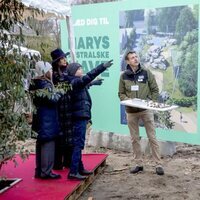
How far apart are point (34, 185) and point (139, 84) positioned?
5.75ft

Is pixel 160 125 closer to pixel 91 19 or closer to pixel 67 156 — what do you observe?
pixel 67 156

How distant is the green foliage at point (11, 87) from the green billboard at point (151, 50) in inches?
116

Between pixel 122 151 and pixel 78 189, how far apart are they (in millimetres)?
2145

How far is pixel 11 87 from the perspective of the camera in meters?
3.38

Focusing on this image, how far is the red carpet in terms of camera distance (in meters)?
4.51

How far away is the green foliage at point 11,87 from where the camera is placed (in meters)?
3.38

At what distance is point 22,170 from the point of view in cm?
547

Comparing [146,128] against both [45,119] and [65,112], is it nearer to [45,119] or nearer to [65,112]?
[65,112]

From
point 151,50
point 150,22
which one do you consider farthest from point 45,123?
point 150,22

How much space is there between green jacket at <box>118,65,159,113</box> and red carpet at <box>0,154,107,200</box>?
3.40ft

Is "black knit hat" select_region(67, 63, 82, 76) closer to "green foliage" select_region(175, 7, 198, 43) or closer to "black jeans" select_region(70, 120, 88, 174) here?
"black jeans" select_region(70, 120, 88, 174)

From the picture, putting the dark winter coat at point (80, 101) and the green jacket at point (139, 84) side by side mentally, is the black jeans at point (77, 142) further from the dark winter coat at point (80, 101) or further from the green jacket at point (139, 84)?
the green jacket at point (139, 84)

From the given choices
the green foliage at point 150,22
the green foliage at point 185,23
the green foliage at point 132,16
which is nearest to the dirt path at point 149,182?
the green foliage at point 185,23

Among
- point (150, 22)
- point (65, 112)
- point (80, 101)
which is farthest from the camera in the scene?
point (150, 22)
